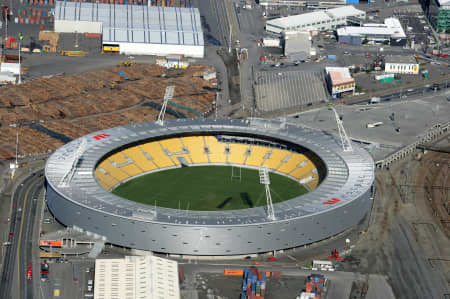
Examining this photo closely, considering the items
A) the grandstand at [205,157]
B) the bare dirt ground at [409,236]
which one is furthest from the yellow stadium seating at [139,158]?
the bare dirt ground at [409,236]

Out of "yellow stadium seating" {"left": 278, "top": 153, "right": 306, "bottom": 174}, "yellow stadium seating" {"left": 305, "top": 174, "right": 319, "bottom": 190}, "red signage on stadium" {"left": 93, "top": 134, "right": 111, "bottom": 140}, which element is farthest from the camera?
"yellow stadium seating" {"left": 278, "top": 153, "right": 306, "bottom": 174}

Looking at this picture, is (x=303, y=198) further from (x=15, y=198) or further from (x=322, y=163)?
(x=15, y=198)

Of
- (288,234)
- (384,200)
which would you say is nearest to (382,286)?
(288,234)

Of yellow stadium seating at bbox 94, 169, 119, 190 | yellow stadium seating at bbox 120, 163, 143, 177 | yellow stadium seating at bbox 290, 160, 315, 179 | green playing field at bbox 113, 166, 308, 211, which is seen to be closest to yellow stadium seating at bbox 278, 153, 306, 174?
yellow stadium seating at bbox 290, 160, 315, 179

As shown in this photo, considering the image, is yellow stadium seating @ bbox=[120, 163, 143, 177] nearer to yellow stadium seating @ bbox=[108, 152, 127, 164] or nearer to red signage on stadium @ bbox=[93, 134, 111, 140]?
yellow stadium seating @ bbox=[108, 152, 127, 164]

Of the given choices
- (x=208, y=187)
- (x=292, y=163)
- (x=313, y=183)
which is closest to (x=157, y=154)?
(x=208, y=187)

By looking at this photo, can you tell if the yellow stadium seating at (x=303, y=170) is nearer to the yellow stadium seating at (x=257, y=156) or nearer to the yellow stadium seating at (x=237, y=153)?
the yellow stadium seating at (x=257, y=156)

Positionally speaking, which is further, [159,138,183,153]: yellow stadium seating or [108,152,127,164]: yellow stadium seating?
[159,138,183,153]: yellow stadium seating

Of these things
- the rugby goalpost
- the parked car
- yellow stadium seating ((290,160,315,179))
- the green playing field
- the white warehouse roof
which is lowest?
the parked car
